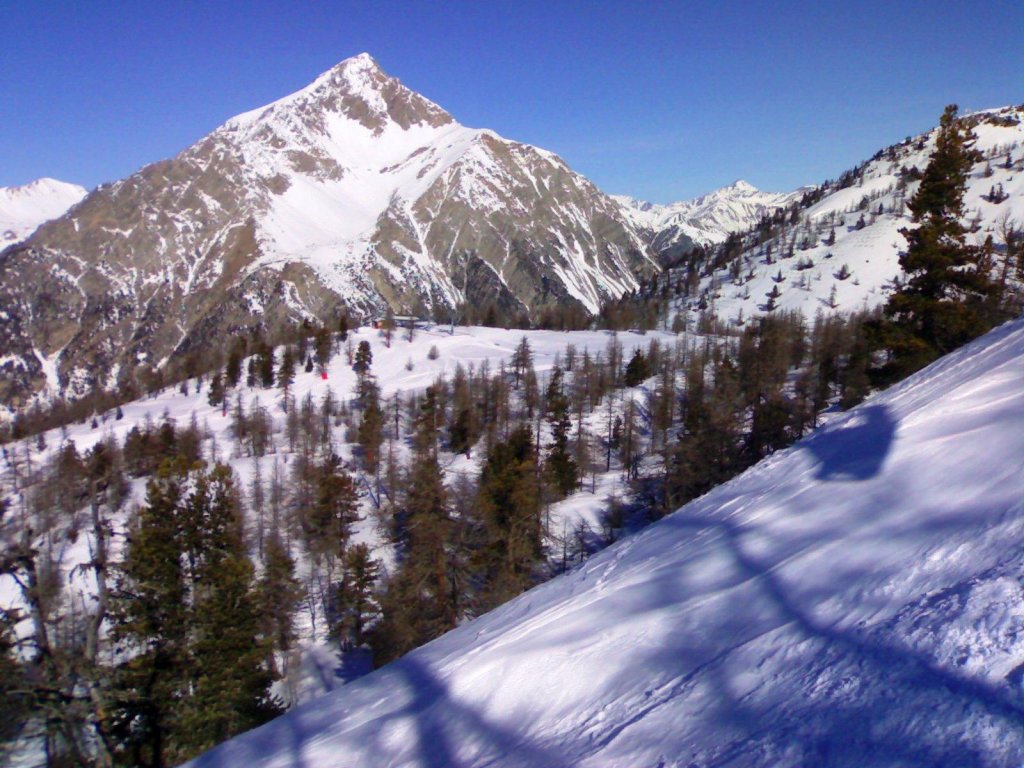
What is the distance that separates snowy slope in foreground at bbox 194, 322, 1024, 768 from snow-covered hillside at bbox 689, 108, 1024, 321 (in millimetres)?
97497

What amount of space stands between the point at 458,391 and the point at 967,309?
53.3 meters

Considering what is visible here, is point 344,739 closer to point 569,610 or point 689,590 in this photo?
point 569,610

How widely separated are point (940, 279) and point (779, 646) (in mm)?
16788

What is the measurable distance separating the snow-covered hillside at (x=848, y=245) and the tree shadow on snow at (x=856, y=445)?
94926 millimetres

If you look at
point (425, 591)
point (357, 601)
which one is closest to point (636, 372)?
point (357, 601)

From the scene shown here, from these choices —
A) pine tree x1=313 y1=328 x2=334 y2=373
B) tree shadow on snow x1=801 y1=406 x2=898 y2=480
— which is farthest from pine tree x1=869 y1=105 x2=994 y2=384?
pine tree x1=313 y1=328 x2=334 y2=373

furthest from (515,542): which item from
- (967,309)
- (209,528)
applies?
(967,309)

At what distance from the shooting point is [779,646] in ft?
11.2

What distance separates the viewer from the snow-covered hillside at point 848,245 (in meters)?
99.4

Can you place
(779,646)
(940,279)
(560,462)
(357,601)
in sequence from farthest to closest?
(560,462), (357,601), (940,279), (779,646)

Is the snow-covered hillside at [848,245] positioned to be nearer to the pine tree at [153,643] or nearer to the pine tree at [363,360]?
the pine tree at [363,360]

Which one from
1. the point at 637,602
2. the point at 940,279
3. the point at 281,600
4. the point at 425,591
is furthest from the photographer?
the point at 281,600

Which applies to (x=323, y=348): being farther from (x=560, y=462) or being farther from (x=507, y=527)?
(x=507, y=527)

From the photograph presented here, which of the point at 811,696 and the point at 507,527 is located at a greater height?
the point at 811,696
